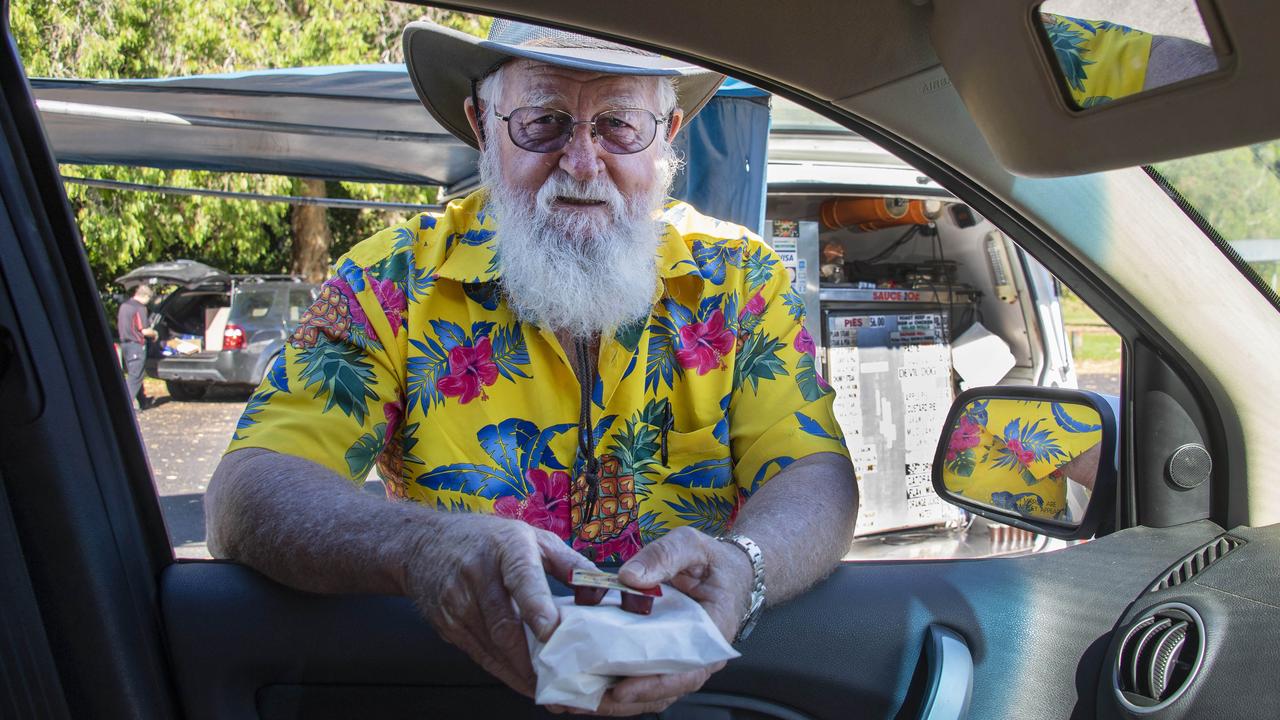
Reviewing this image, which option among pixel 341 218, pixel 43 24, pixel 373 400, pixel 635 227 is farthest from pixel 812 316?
pixel 341 218

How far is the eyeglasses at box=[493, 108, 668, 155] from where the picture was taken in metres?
2.11

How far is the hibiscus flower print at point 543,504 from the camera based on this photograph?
6.06 ft

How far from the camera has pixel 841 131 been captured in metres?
4.61

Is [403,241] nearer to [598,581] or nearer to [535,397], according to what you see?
[535,397]

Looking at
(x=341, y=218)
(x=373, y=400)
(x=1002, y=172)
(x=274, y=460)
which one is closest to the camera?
(x=1002, y=172)

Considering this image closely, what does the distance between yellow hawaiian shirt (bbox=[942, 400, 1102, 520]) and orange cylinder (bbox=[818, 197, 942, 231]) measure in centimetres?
342

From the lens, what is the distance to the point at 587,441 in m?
1.92

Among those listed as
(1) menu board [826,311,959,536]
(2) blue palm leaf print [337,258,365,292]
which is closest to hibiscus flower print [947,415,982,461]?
(2) blue palm leaf print [337,258,365,292]

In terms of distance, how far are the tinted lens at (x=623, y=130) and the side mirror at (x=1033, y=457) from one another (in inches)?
36.7

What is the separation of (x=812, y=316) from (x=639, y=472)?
3.05 metres

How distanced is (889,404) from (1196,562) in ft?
12.3

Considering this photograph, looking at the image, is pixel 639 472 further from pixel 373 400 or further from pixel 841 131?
pixel 841 131

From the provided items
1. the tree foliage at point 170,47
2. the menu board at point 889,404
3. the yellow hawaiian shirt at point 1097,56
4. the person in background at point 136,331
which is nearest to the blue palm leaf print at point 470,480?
the yellow hawaiian shirt at point 1097,56

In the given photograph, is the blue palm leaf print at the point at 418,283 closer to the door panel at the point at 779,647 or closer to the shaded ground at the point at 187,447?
the door panel at the point at 779,647
